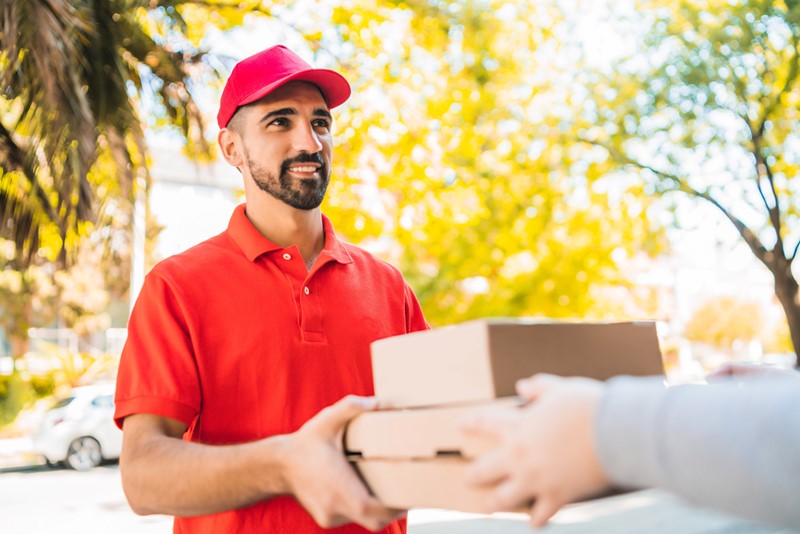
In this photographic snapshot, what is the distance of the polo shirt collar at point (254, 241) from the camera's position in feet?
5.73

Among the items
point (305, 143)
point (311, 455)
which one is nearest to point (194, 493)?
point (311, 455)

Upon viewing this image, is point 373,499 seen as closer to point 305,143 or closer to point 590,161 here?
point 305,143

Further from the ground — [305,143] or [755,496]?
[305,143]

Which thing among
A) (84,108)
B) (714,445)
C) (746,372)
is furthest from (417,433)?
(84,108)

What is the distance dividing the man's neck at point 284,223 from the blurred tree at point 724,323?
4981 centimetres

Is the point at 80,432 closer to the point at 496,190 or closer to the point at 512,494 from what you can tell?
the point at 496,190

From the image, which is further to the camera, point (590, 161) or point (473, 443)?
point (590, 161)

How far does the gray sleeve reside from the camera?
2.36 ft

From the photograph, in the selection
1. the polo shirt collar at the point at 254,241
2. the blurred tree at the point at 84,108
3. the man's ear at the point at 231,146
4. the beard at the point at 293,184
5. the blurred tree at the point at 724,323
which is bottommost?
the blurred tree at the point at 724,323

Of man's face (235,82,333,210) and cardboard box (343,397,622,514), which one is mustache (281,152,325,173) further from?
cardboard box (343,397,622,514)

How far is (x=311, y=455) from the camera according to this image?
1150 millimetres

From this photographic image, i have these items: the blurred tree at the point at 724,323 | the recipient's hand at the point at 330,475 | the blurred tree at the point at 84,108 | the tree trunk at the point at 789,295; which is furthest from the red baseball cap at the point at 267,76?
the blurred tree at the point at 724,323

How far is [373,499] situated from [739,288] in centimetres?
6304

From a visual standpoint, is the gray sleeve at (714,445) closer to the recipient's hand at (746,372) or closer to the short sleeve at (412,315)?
the recipient's hand at (746,372)
